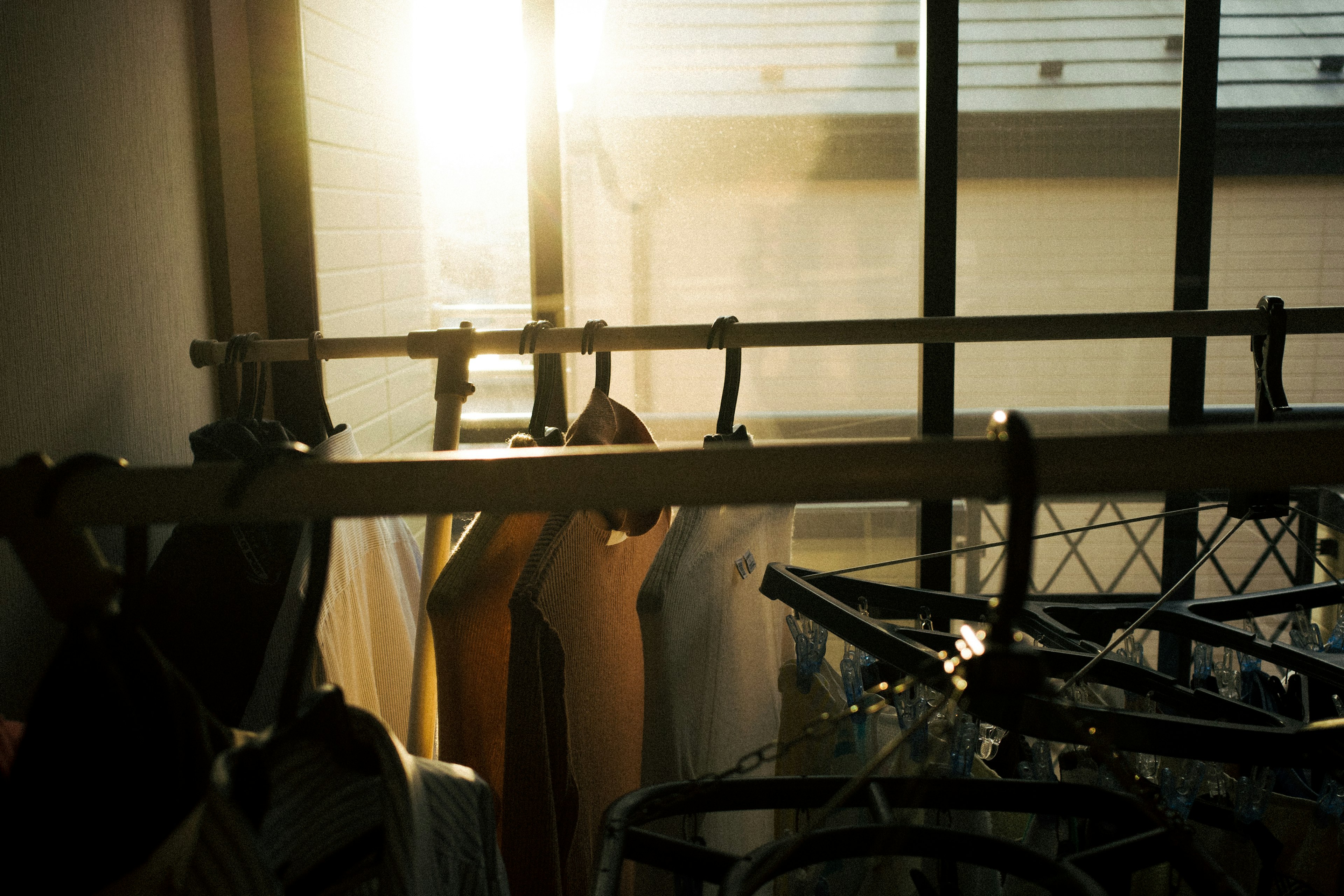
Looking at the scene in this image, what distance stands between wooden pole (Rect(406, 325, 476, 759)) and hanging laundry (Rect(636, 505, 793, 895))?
198 millimetres

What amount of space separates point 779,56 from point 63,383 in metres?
1.42

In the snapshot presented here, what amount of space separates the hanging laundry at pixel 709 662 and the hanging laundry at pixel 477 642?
123 mm

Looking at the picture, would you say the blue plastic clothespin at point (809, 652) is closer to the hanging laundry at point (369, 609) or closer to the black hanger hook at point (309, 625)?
the hanging laundry at point (369, 609)

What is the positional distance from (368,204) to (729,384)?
1.01m

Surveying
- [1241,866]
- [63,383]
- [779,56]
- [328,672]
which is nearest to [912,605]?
[1241,866]

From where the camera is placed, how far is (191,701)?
48cm

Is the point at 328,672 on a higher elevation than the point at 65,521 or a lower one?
lower

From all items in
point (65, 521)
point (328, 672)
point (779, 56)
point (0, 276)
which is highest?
point (779, 56)

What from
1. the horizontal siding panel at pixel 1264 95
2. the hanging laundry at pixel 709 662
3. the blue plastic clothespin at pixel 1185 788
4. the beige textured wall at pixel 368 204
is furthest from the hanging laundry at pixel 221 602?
the horizontal siding panel at pixel 1264 95

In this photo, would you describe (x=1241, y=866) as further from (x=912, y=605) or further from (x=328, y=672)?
(x=328, y=672)

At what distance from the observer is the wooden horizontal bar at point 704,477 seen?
43 centimetres

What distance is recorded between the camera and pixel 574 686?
84 cm

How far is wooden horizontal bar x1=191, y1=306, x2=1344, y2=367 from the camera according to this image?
1020 mm

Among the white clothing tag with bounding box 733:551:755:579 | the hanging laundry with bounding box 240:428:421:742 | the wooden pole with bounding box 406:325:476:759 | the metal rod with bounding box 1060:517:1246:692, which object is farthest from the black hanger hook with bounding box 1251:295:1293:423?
the hanging laundry with bounding box 240:428:421:742
